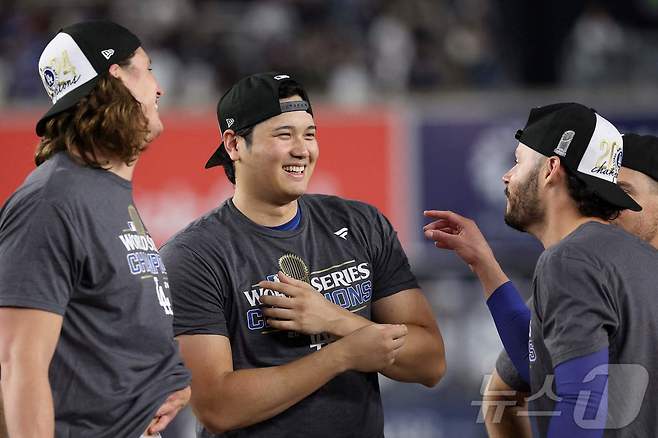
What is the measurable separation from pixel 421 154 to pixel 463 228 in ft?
21.3

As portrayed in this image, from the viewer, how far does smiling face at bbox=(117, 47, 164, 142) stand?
3197mm

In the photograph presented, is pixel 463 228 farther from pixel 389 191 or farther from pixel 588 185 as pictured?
pixel 389 191

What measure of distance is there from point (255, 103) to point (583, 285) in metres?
1.37

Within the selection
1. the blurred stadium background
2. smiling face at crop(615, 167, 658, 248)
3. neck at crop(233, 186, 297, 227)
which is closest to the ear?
neck at crop(233, 186, 297, 227)

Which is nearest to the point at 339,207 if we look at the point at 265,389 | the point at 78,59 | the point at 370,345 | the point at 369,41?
the point at 370,345

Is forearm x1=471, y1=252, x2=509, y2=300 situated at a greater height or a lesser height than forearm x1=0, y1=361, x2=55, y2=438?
lesser

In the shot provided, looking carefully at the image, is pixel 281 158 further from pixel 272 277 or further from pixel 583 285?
pixel 583 285

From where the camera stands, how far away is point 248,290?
3658 mm

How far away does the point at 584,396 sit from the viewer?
3031 mm

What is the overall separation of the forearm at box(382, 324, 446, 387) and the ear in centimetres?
87

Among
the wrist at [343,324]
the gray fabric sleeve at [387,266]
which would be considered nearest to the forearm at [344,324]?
the wrist at [343,324]

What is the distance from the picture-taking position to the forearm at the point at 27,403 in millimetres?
2742

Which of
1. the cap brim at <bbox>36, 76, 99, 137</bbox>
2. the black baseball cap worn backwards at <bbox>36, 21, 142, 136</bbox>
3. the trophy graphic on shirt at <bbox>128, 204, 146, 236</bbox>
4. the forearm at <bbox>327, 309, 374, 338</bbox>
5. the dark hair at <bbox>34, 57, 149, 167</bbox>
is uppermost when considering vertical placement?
the black baseball cap worn backwards at <bbox>36, 21, 142, 136</bbox>

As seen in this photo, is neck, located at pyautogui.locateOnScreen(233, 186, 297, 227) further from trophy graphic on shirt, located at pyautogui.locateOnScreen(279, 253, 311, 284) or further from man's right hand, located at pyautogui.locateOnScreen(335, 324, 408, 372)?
man's right hand, located at pyautogui.locateOnScreen(335, 324, 408, 372)
